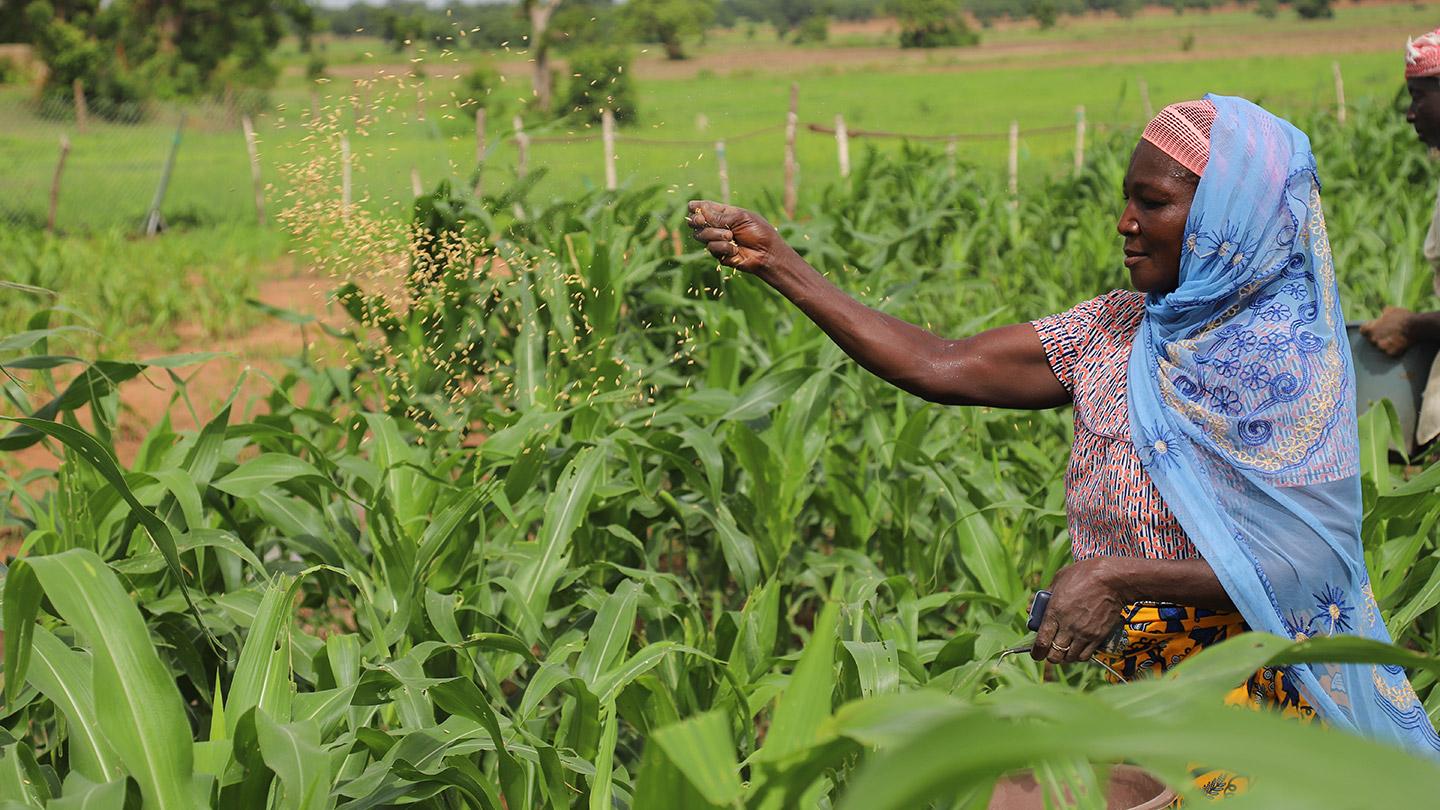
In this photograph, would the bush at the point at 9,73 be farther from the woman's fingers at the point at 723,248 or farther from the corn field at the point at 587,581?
the woman's fingers at the point at 723,248

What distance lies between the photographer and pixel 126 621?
1.49 meters

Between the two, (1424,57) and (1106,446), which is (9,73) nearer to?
(1424,57)

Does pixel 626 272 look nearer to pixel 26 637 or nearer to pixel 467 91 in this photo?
pixel 467 91

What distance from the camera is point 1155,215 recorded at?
170cm

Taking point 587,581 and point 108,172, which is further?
point 108,172

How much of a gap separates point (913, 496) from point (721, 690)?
0.94m

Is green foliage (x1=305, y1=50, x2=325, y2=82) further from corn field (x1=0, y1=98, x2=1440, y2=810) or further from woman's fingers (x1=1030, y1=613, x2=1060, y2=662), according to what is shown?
woman's fingers (x1=1030, y1=613, x2=1060, y2=662)

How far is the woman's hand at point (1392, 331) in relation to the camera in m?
2.95

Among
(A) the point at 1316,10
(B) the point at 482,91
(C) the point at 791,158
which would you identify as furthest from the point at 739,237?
(A) the point at 1316,10

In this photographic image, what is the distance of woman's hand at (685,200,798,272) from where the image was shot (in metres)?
1.96

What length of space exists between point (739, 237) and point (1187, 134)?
2.13ft

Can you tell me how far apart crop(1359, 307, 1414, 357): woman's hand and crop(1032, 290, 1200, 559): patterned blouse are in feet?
4.38

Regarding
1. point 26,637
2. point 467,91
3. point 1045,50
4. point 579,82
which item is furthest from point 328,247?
point 1045,50

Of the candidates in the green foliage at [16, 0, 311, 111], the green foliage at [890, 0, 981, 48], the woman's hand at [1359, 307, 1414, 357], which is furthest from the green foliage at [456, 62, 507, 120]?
the green foliage at [890, 0, 981, 48]
